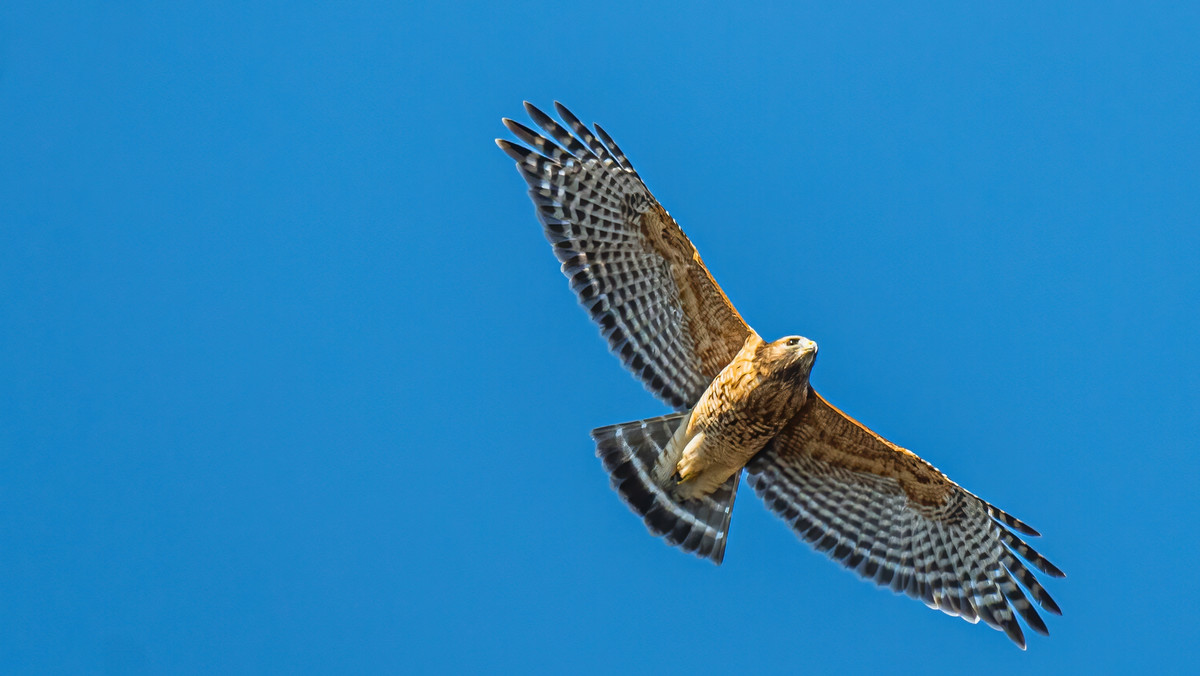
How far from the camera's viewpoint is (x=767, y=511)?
31.1ft

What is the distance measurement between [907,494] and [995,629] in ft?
4.36

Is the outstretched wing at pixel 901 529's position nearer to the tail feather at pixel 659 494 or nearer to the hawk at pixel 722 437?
the hawk at pixel 722 437

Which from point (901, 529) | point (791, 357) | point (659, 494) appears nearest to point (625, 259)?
point (791, 357)

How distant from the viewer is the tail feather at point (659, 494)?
30.2ft

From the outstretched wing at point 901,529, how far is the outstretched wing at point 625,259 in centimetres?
106

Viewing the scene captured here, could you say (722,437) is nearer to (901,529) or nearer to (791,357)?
(791,357)

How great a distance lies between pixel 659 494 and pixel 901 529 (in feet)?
6.52

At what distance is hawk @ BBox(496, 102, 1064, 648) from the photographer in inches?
336

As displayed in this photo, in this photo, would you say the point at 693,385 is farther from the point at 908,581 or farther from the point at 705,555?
the point at 908,581

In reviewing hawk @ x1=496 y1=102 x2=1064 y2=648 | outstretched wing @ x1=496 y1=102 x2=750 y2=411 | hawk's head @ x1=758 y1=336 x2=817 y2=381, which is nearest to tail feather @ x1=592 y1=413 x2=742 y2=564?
hawk @ x1=496 y1=102 x2=1064 y2=648

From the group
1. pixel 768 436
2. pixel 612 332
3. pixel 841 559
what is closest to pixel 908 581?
pixel 841 559

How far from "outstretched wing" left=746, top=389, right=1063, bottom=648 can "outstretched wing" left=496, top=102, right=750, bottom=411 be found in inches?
41.8

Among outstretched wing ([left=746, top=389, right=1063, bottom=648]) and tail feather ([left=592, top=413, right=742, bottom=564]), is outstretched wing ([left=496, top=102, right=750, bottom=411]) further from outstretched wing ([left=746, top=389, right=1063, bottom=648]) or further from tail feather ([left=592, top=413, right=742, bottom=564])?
outstretched wing ([left=746, top=389, right=1063, bottom=648])

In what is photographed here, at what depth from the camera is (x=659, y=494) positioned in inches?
366
